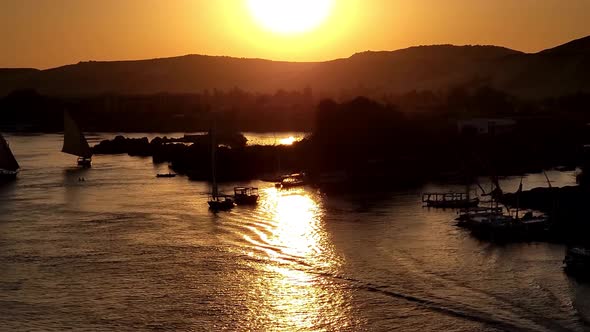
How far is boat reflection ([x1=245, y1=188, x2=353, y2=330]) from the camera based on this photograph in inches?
428

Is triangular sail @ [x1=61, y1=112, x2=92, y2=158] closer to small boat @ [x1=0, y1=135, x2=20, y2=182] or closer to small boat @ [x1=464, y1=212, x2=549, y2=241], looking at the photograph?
small boat @ [x1=0, y1=135, x2=20, y2=182]

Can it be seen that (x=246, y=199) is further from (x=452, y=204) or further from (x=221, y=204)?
(x=452, y=204)

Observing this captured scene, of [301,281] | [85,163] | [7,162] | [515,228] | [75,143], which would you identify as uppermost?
[75,143]

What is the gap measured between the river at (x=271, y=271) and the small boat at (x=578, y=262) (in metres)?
0.19

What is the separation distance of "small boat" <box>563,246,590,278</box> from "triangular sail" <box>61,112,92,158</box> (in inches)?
849

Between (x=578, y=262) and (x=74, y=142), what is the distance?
74.9 feet

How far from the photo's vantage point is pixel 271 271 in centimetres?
1303

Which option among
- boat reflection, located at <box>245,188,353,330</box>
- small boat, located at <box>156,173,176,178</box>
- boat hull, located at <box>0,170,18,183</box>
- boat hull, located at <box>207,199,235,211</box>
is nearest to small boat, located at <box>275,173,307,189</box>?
small boat, located at <box>156,173,176,178</box>

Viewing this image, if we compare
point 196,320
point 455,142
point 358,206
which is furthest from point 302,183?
point 196,320

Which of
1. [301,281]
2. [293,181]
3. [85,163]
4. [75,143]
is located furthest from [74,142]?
[301,281]

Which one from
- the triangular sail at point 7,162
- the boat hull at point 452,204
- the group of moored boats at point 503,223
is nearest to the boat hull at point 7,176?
the triangular sail at point 7,162

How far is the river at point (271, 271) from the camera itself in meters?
10.8

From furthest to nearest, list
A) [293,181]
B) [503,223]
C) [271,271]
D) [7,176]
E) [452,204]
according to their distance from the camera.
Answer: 1. [7,176]
2. [293,181]
3. [452,204]
4. [503,223]
5. [271,271]

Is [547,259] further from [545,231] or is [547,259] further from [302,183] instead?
[302,183]
